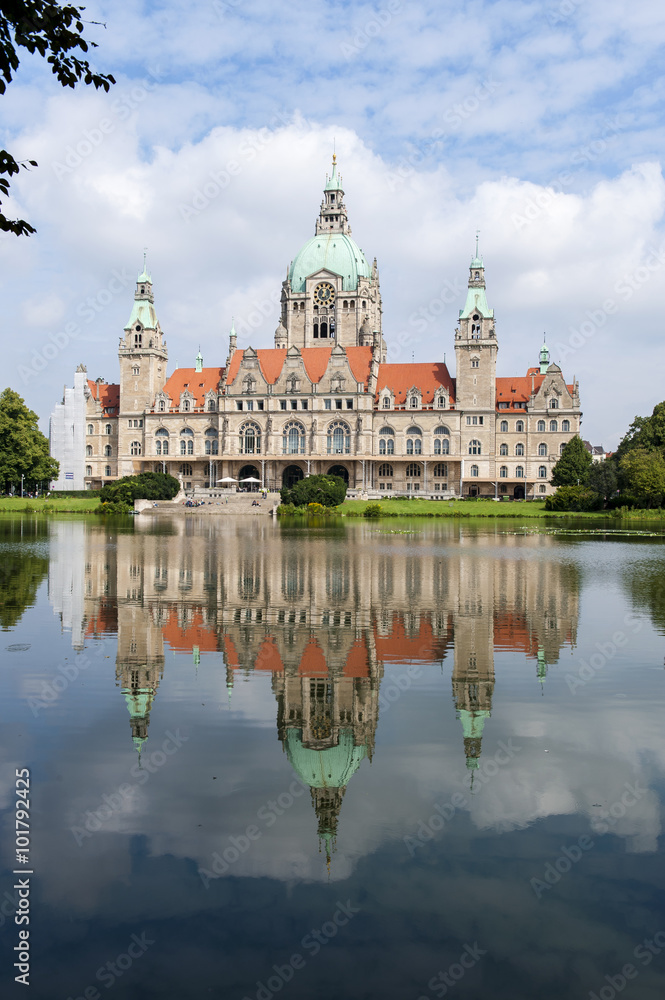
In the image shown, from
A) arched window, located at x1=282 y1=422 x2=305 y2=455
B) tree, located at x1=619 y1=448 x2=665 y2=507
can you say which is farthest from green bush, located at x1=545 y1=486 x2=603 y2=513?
arched window, located at x1=282 y1=422 x2=305 y2=455

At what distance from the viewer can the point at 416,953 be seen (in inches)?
218

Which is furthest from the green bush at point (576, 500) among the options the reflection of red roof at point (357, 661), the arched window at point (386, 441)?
the reflection of red roof at point (357, 661)

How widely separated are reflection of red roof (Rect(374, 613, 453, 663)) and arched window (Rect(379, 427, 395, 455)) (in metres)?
82.1

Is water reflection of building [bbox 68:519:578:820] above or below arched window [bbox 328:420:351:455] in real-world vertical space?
below

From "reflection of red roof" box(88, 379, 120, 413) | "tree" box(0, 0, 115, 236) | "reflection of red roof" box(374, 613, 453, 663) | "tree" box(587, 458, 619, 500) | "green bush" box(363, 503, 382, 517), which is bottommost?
"reflection of red roof" box(374, 613, 453, 663)

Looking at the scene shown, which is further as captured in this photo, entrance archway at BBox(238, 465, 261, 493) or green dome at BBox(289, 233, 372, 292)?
green dome at BBox(289, 233, 372, 292)

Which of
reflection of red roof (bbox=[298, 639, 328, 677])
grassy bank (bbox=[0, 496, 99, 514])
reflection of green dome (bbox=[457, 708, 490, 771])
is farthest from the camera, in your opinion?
grassy bank (bbox=[0, 496, 99, 514])

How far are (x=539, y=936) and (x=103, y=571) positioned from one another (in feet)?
71.5

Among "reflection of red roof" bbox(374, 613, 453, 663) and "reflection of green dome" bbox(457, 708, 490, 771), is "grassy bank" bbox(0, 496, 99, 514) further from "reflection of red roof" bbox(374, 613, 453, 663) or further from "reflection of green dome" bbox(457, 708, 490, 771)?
"reflection of green dome" bbox(457, 708, 490, 771)

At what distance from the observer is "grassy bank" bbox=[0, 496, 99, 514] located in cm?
7400

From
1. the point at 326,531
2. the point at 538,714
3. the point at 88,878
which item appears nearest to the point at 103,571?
the point at 538,714

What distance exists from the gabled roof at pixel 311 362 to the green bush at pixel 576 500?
31327 mm

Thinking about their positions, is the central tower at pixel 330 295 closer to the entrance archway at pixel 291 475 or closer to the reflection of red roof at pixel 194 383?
the reflection of red roof at pixel 194 383

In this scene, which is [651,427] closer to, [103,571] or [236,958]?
[103,571]
